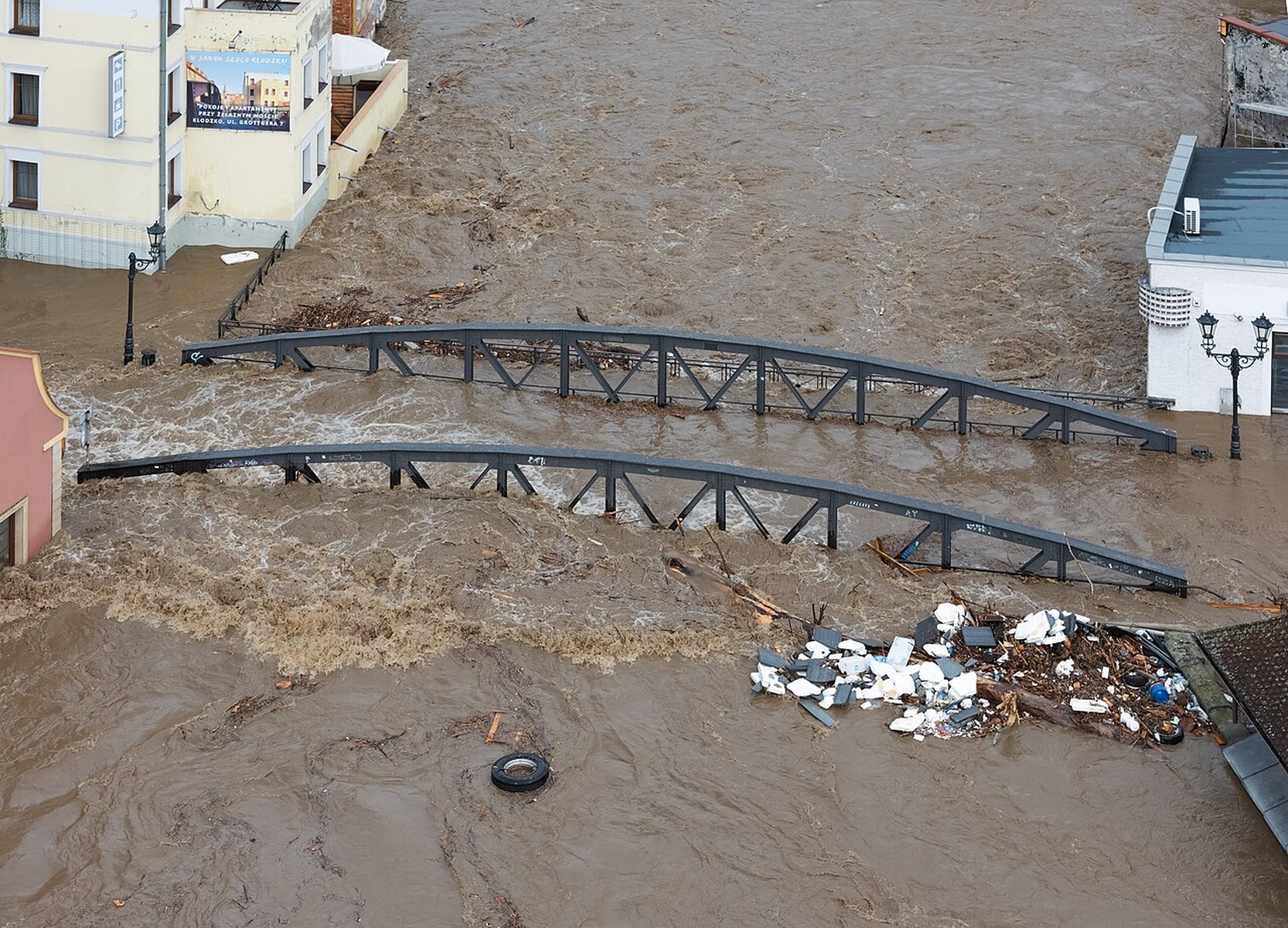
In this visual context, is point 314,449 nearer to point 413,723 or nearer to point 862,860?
point 413,723

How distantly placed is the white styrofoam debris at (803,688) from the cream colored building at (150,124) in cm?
2311

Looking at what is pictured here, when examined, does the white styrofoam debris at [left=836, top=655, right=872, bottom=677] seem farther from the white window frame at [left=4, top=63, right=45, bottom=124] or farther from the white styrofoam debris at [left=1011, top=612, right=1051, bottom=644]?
the white window frame at [left=4, top=63, right=45, bottom=124]

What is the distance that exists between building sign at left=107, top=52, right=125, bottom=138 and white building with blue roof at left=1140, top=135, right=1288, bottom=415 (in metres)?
23.6

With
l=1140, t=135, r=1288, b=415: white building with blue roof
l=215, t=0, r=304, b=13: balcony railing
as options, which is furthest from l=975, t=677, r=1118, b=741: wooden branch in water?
l=215, t=0, r=304, b=13: balcony railing

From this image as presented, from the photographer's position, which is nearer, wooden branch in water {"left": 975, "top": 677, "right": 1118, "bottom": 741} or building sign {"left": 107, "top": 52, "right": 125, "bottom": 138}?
wooden branch in water {"left": 975, "top": 677, "right": 1118, "bottom": 741}

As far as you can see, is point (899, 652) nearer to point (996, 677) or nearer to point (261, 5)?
point (996, 677)

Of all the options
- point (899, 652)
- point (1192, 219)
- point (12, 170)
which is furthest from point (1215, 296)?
point (12, 170)

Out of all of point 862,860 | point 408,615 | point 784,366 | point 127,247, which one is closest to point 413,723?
point 408,615

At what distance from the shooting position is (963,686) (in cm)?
2792

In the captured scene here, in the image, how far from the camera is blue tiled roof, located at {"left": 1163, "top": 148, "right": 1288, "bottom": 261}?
128 ft

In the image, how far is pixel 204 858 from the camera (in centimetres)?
2419

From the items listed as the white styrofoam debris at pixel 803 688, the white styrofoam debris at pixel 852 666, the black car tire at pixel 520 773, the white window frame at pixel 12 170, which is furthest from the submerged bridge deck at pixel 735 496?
the white window frame at pixel 12 170

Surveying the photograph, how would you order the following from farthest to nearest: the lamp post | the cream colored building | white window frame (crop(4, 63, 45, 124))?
white window frame (crop(4, 63, 45, 124))
the cream colored building
the lamp post

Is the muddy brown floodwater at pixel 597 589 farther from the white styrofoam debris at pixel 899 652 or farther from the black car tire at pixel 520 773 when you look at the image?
the white styrofoam debris at pixel 899 652
